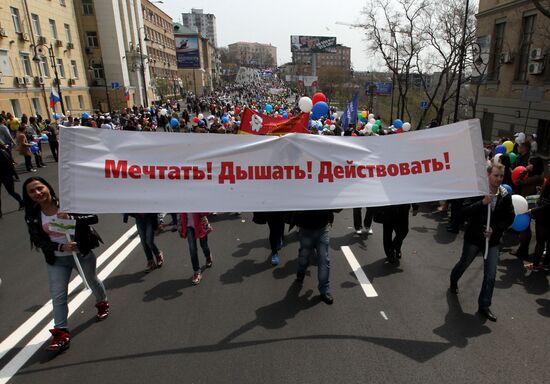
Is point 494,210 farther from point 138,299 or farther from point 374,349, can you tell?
point 138,299

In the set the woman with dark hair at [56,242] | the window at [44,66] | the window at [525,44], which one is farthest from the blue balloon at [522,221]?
the window at [44,66]

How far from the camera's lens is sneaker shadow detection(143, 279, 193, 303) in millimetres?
4539

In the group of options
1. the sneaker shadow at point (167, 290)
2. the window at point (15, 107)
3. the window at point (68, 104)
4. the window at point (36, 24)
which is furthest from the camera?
the window at point (68, 104)

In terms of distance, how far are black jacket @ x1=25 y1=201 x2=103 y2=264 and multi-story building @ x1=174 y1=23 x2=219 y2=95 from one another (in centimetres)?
6240

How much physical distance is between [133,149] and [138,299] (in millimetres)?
2227

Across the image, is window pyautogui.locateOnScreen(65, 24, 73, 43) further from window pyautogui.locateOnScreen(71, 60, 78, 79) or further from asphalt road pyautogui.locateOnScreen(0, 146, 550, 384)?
asphalt road pyautogui.locateOnScreen(0, 146, 550, 384)

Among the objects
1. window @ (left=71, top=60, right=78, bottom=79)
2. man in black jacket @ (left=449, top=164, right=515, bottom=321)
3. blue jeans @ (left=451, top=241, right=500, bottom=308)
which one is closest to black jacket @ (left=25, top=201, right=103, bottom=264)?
man in black jacket @ (left=449, top=164, right=515, bottom=321)

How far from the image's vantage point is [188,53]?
63.8 meters

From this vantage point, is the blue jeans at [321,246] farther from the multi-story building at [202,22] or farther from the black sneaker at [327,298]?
the multi-story building at [202,22]

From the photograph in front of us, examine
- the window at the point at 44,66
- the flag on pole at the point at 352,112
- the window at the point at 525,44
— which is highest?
the window at the point at 44,66

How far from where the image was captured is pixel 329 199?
366cm

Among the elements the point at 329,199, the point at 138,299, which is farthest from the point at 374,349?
the point at 138,299

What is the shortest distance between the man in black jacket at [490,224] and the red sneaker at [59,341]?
183 inches

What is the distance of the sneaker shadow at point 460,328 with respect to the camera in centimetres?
364
